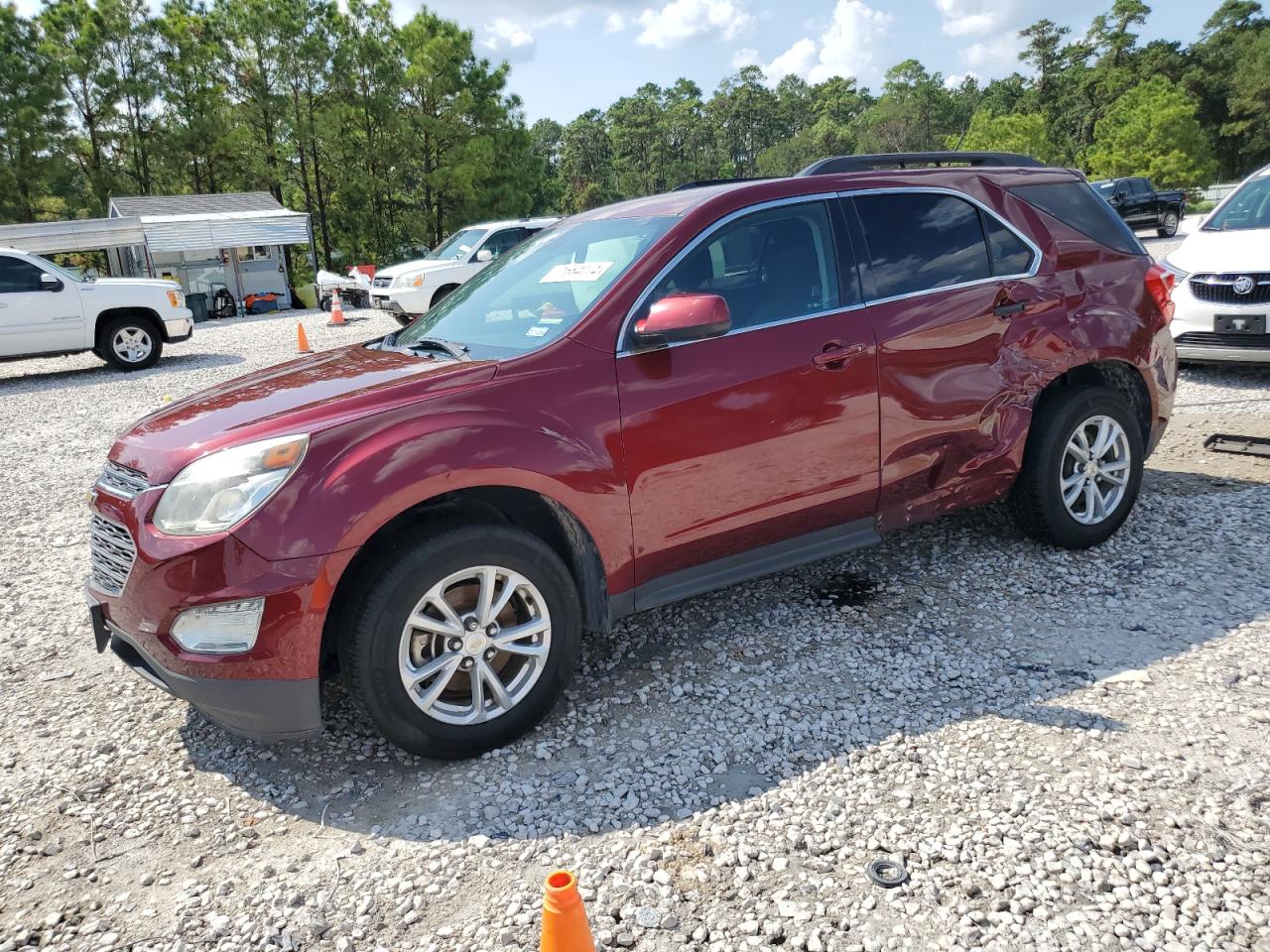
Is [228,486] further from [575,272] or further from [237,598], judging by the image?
[575,272]

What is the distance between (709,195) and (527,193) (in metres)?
43.1

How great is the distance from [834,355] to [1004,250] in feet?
3.95

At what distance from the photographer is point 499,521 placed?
3.18 meters

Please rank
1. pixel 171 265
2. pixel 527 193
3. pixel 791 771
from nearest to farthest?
pixel 791 771
pixel 171 265
pixel 527 193

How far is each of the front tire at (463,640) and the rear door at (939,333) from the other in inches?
63.3

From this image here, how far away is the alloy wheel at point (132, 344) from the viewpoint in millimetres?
13141

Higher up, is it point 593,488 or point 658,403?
point 658,403

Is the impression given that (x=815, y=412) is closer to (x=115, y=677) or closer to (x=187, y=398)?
(x=187, y=398)

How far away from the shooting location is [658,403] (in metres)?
3.30

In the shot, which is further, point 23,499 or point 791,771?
point 23,499

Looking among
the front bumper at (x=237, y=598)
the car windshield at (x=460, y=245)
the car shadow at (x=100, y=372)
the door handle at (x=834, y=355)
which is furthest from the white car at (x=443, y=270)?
the front bumper at (x=237, y=598)

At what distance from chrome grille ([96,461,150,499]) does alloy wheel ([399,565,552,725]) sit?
1.03m

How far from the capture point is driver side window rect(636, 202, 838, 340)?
353 cm

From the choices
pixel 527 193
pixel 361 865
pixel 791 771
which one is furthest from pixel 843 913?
pixel 527 193
